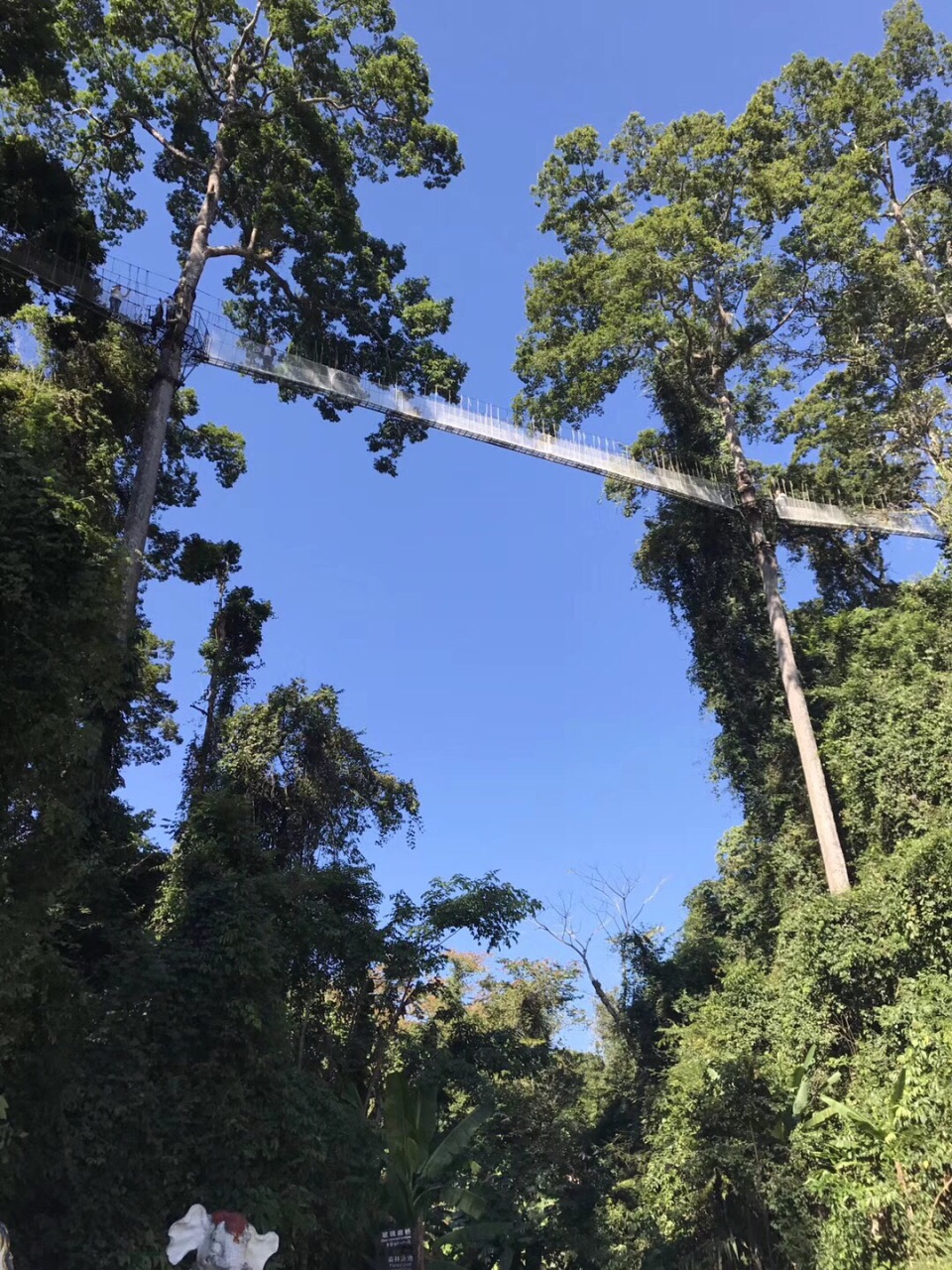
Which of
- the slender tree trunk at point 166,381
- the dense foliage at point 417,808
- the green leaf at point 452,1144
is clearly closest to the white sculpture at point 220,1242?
the dense foliage at point 417,808

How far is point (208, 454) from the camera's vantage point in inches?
536

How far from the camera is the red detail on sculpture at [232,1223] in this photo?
4.33 metres

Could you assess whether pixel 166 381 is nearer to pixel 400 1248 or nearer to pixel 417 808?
pixel 417 808

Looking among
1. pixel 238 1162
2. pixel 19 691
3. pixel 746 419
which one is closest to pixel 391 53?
pixel 746 419

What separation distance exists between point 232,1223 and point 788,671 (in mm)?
10576

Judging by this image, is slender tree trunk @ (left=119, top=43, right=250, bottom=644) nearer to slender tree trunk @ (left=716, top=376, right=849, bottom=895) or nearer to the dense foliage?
the dense foliage

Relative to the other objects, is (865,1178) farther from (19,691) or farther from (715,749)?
(19,691)

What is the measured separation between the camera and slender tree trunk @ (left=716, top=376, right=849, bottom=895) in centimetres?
1133

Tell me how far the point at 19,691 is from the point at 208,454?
898 centimetres

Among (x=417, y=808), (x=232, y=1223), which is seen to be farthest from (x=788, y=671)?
(x=232, y=1223)

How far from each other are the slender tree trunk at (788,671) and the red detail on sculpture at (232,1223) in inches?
354

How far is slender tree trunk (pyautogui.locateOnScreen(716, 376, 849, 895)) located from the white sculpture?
8961 millimetres

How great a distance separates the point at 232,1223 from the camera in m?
4.35

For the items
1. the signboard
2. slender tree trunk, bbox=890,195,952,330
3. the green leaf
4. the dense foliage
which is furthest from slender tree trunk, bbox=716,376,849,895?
→ the signboard
